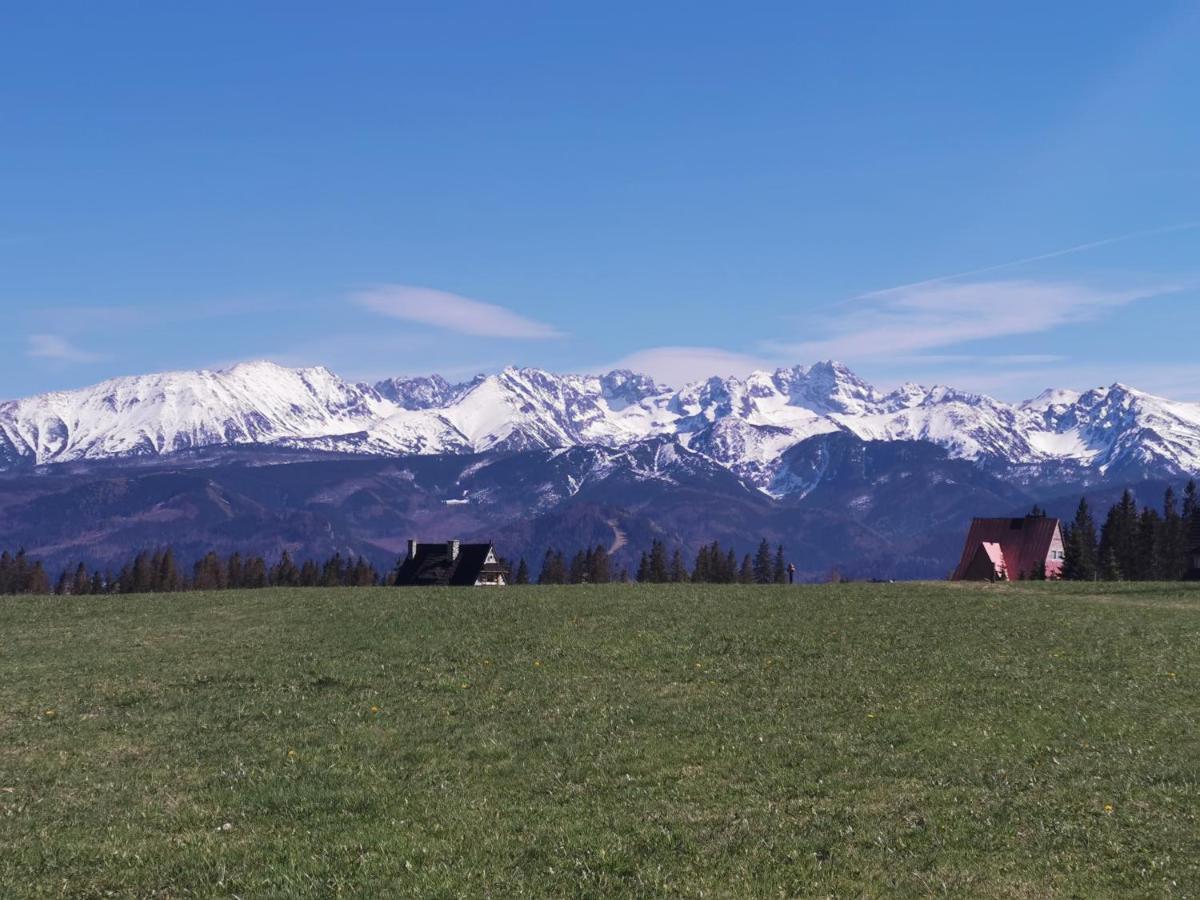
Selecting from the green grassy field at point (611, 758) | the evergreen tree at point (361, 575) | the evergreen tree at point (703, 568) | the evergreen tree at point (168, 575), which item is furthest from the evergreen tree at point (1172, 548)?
the evergreen tree at point (168, 575)

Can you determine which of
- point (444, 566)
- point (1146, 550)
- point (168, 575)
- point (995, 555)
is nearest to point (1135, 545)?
point (1146, 550)

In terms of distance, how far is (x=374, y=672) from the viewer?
34.3 meters

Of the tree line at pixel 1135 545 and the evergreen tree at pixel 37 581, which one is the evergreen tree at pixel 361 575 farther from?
the tree line at pixel 1135 545

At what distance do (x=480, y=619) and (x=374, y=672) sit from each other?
11705 mm

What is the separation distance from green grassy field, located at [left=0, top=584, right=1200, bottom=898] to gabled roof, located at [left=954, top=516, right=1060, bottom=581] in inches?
2130

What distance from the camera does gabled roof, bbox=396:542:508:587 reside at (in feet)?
391

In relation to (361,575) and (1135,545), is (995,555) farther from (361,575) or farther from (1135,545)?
(361,575)

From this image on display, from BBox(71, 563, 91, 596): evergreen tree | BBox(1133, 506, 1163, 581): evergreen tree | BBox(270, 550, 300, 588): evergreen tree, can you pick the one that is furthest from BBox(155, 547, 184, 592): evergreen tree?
BBox(1133, 506, 1163, 581): evergreen tree

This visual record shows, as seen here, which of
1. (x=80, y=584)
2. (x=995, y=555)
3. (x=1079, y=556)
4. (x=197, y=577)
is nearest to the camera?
A: (x=995, y=555)

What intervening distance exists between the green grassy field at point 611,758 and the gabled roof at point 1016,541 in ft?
177

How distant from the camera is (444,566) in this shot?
123 metres

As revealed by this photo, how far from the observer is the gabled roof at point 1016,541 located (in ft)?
315

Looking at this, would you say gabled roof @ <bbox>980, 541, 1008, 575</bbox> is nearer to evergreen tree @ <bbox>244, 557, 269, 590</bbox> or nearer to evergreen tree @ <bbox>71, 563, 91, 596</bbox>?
evergreen tree @ <bbox>244, 557, 269, 590</bbox>

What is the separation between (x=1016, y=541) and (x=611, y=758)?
8285 centimetres
